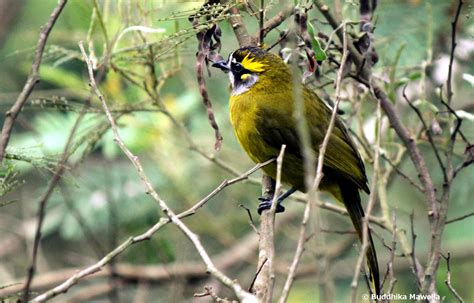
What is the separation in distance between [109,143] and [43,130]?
1.58 feet

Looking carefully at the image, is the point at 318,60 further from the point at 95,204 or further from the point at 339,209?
the point at 95,204

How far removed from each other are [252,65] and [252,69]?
3 cm

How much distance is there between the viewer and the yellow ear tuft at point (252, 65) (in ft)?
13.0

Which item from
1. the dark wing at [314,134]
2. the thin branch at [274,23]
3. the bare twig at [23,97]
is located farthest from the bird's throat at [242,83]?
the bare twig at [23,97]

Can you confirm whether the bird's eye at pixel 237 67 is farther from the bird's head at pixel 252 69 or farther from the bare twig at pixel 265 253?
the bare twig at pixel 265 253

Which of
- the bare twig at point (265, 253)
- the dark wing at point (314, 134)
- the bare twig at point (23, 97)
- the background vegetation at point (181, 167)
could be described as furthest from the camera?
the background vegetation at point (181, 167)

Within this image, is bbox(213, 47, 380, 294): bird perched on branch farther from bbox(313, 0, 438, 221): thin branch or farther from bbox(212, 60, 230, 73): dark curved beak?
bbox(313, 0, 438, 221): thin branch

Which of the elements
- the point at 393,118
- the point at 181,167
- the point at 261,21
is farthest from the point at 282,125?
the point at 181,167

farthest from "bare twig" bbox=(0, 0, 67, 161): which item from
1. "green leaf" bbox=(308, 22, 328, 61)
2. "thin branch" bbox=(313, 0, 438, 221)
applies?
"thin branch" bbox=(313, 0, 438, 221)

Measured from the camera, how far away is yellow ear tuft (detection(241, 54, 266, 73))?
3.96 metres

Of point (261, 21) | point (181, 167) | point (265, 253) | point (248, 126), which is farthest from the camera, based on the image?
point (181, 167)

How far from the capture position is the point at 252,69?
4.02 metres

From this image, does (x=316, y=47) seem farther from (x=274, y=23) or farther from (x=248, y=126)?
(x=248, y=126)

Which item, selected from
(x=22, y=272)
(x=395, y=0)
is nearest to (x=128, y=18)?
(x=395, y=0)
